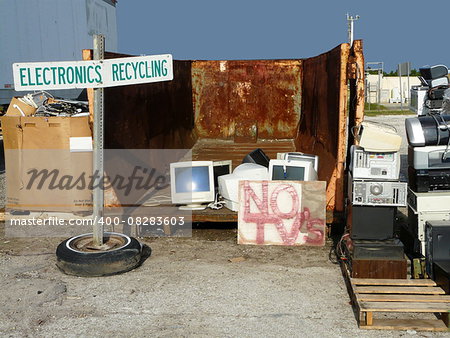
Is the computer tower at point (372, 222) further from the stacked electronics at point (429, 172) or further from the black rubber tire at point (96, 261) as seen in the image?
the black rubber tire at point (96, 261)

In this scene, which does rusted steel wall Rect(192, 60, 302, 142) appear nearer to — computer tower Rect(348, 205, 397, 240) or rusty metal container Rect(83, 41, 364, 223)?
rusty metal container Rect(83, 41, 364, 223)

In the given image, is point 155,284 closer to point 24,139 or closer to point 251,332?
point 251,332

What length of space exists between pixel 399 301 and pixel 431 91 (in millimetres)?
3309

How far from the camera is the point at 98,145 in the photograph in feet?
14.9

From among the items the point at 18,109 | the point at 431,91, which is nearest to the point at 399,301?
the point at 431,91

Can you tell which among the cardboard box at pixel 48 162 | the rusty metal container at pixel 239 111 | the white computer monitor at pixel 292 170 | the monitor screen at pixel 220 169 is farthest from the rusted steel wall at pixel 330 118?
the cardboard box at pixel 48 162

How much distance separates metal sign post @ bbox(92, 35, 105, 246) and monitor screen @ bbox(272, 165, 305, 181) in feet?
6.29

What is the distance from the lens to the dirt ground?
3.47 m

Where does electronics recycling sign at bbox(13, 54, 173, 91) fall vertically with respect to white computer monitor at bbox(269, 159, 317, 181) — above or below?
above

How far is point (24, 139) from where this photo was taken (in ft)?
20.2

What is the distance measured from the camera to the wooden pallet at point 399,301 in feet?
11.3

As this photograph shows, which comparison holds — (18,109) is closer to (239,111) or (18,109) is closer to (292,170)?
(292,170)

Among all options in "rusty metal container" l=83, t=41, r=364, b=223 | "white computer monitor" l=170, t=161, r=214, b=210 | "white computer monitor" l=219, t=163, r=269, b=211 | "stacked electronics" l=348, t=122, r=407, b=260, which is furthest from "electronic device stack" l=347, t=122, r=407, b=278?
"white computer monitor" l=170, t=161, r=214, b=210

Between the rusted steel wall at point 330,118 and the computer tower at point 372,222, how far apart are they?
909 millimetres
